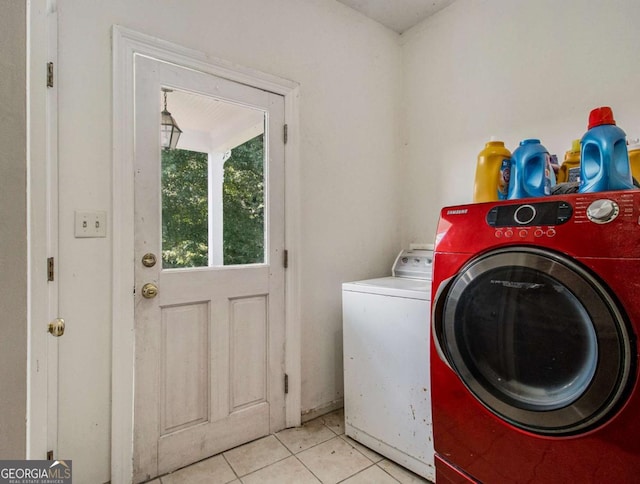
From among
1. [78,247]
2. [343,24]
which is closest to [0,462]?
[78,247]

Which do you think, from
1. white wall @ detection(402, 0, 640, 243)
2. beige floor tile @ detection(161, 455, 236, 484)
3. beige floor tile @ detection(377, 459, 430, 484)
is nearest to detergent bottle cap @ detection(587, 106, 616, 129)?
white wall @ detection(402, 0, 640, 243)

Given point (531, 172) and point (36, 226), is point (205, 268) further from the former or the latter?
point (531, 172)

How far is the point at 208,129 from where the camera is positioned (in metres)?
1.70

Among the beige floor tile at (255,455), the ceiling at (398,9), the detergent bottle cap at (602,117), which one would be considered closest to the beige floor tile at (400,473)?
the beige floor tile at (255,455)

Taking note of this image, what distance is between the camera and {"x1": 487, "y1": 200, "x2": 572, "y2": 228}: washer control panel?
0.94 m

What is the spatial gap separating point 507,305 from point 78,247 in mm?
1630

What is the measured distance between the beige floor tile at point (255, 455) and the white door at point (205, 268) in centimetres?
5

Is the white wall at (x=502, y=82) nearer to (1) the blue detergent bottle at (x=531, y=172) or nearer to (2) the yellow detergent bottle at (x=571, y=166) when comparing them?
(2) the yellow detergent bottle at (x=571, y=166)

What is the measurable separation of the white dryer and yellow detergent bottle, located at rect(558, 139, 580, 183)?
31.0 inches

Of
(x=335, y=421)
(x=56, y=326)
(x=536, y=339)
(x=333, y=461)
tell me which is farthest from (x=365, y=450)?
(x=56, y=326)

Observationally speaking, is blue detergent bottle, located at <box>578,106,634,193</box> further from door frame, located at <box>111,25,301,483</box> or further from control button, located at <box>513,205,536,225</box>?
door frame, located at <box>111,25,301,483</box>

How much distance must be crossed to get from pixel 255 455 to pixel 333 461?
396 millimetres

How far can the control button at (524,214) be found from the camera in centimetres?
99

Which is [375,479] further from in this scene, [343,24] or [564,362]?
[343,24]
